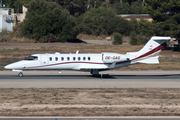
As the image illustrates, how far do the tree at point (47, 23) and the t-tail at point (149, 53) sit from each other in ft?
133

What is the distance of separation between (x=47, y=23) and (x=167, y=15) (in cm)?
3019

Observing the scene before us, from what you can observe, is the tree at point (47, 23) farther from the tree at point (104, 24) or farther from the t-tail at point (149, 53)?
the t-tail at point (149, 53)

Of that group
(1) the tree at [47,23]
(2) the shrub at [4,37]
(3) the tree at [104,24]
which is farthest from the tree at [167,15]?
(3) the tree at [104,24]

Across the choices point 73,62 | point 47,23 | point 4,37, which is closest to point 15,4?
point 47,23

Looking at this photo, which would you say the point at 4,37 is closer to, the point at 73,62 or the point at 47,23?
the point at 47,23

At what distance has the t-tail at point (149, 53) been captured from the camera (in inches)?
1055

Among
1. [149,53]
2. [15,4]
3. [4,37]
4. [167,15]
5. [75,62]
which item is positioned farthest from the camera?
[15,4]

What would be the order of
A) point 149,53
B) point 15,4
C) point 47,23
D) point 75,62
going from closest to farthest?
point 75,62 < point 149,53 < point 47,23 < point 15,4

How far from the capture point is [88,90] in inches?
764

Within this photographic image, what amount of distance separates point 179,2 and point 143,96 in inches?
1334

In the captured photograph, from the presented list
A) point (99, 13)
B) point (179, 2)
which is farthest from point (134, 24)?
point (179, 2)

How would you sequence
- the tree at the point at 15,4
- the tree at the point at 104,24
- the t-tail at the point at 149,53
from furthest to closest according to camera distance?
the tree at the point at 15,4
the tree at the point at 104,24
the t-tail at the point at 149,53

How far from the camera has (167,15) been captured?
1911 inches

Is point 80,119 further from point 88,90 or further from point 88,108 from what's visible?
point 88,90
